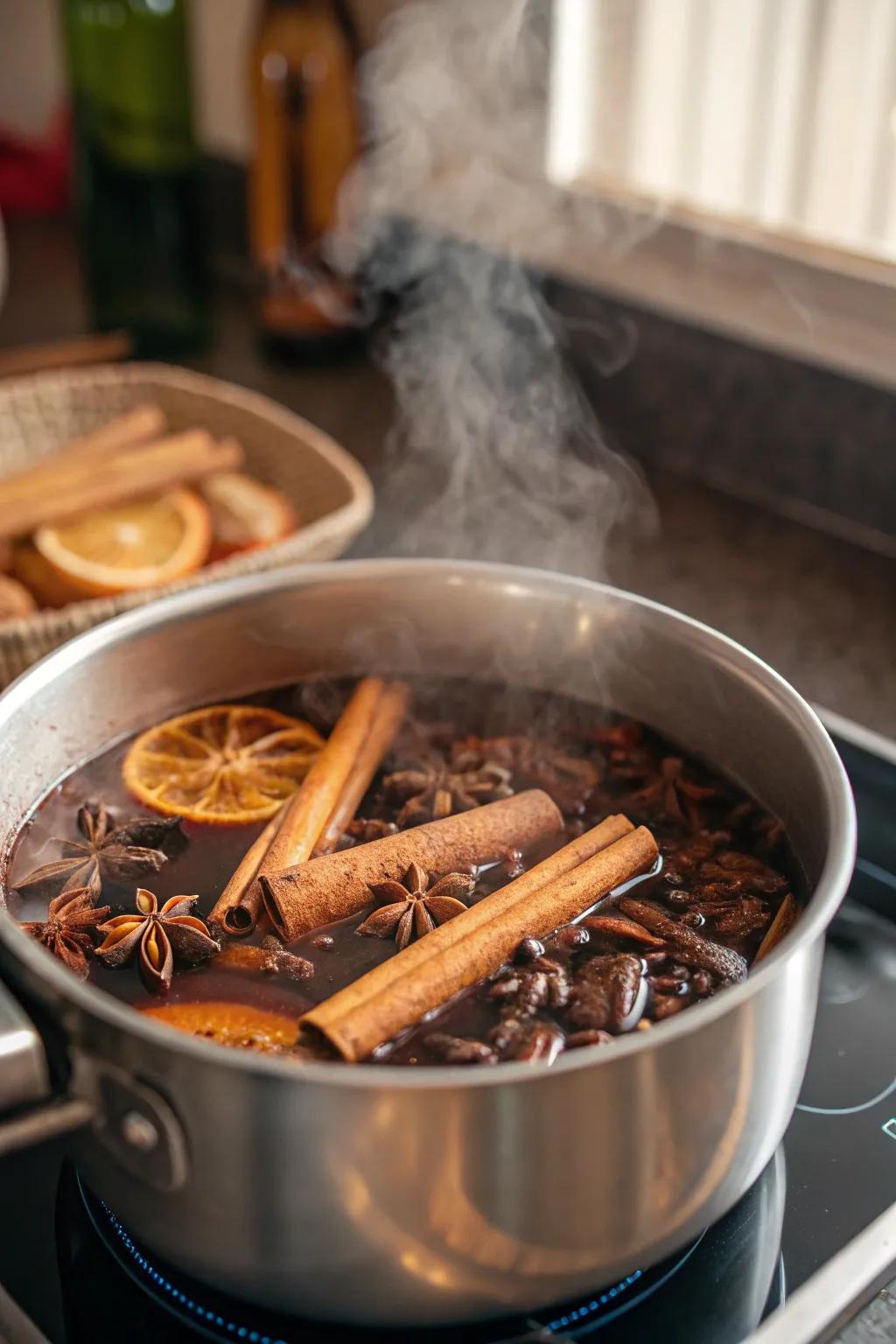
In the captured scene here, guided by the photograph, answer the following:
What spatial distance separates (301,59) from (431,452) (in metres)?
0.64

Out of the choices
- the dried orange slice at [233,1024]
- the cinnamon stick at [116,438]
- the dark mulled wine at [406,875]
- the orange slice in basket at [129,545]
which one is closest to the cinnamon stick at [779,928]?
the dark mulled wine at [406,875]

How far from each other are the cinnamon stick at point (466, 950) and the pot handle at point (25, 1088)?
16 centimetres

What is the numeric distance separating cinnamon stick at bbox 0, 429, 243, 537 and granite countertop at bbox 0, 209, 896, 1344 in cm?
23

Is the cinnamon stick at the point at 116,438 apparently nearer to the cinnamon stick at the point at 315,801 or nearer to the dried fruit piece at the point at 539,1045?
the cinnamon stick at the point at 315,801

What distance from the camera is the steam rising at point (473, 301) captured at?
164 centimetres

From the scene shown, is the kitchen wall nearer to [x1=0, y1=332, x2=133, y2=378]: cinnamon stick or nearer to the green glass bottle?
the green glass bottle

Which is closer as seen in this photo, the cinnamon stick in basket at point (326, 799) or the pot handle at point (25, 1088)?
the pot handle at point (25, 1088)

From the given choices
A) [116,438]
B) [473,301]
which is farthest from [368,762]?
[473,301]

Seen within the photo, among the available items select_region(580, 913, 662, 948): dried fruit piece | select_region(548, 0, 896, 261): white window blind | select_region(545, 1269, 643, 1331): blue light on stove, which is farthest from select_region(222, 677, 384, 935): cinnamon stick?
select_region(548, 0, 896, 261): white window blind

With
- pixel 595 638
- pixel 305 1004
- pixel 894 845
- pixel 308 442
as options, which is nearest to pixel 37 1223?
pixel 305 1004

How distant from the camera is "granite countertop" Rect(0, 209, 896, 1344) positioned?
140 centimetres

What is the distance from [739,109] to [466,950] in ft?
4.41

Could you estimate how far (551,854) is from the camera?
3.31 ft

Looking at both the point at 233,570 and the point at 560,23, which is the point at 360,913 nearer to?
the point at 233,570
